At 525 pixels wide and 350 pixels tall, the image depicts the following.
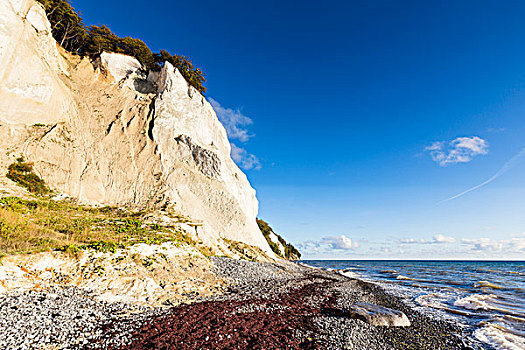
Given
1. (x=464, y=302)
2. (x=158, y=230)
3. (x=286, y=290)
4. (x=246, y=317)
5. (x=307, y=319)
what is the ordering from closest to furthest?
1. (x=246, y=317)
2. (x=307, y=319)
3. (x=286, y=290)
4. (x=464, y=302)
5. (x=158, y=230)

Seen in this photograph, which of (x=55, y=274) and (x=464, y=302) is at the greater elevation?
(x=55, y=274)

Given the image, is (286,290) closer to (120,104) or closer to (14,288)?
(14,288)

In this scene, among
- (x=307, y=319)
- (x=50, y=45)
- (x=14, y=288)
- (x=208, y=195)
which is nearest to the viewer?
(x=14, y=288)

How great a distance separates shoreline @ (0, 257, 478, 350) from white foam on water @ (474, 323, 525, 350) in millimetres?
883

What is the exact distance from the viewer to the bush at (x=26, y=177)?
21.6m

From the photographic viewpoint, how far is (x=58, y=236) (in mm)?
13766

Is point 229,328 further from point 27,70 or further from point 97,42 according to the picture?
point 97,42

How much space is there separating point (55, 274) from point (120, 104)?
30.4 m

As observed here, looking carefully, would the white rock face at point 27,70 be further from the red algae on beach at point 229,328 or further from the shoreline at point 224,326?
the red algae on beach at point 229,328

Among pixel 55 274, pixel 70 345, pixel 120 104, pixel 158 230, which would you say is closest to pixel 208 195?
pixel 158 230

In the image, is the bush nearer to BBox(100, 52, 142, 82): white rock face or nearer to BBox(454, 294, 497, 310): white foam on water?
BBox(100, 52, 142, 82): white rock face

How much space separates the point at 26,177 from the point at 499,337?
118ft

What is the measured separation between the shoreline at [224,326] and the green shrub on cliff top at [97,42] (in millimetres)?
41547

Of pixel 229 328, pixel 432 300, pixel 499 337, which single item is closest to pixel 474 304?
pixel 432 300
